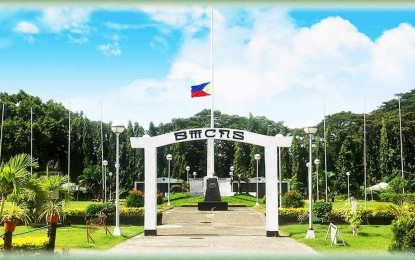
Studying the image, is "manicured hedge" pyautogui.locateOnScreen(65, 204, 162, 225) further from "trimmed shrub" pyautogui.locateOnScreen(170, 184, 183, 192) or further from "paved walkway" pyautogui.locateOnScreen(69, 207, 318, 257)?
"trimmed shrub" pyautogui.locateOnScreen(170, 184, 183, 192)

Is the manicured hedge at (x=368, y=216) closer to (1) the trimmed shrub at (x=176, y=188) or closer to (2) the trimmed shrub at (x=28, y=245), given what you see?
(2) the trimmed shrub at (x=28, y=245)

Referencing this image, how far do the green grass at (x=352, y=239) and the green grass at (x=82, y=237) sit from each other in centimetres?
508

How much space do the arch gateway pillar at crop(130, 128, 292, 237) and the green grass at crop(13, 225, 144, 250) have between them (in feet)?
3.41

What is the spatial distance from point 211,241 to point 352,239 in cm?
409

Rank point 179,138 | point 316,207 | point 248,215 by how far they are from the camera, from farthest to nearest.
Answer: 1. point 248,215
2. point 316,207
3. point 179,138

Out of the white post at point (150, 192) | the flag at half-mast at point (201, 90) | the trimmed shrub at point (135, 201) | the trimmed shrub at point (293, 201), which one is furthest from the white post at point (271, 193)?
the flag at half-mast at point (201, 90)

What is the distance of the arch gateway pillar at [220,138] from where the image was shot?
16609 mm

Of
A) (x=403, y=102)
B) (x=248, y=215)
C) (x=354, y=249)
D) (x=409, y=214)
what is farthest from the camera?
(x=403, y=102)

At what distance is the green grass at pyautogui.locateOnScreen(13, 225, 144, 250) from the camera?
1369 centimetres

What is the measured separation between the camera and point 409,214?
1057 cm

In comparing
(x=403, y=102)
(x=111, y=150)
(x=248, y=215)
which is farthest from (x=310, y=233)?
(x=403, y=102)

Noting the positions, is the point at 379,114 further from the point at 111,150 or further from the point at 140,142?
the point at 140,142

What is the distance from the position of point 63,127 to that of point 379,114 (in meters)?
28.6

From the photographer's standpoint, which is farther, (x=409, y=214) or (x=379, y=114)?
(x=379, y=114)
